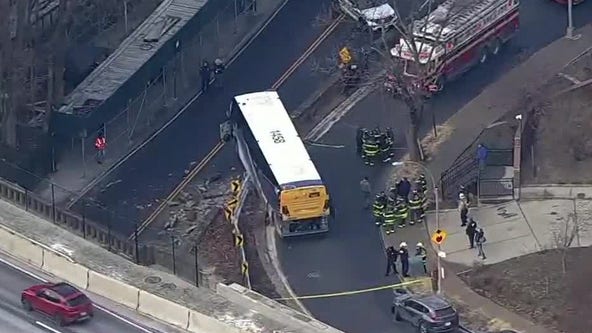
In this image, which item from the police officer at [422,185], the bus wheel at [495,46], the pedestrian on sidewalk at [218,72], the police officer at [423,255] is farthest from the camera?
the pedestrian on sidewalk at [218,72]

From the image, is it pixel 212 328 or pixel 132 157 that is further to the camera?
pixel 132 157

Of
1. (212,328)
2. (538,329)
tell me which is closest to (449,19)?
(538,329)

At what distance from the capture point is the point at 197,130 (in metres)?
72.9

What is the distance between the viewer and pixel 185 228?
6650 centimetres

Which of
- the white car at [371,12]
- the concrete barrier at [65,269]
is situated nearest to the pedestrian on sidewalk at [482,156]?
the white car at [371,12]

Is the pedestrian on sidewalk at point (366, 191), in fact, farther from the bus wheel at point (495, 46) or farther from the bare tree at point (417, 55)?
the bus wheel at point (495, 46)

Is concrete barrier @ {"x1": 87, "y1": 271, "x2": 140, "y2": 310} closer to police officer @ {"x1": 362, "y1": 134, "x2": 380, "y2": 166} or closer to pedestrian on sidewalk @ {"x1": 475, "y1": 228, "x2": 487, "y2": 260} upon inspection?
pedestrian on sidewalk @ {"x1": 475, "y1": 228, "x2": 487, "y2": 260}

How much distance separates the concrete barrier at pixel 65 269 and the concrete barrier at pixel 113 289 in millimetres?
331

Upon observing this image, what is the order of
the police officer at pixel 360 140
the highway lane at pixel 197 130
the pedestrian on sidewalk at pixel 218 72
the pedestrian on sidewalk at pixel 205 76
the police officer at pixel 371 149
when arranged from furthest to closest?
the pedestrian on sidewalk at pixel 218 72, the pedestrian on sidewalk at pixel 205 76, the police officer at pixel 360 140, the highway lane at pixel 197 130, the police officer at pixel 371 149

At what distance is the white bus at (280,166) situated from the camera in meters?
62.2

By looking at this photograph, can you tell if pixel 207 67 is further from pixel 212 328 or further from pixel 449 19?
pixel 212 328

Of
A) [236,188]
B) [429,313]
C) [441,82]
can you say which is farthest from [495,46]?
[429,313]

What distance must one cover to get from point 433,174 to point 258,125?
6847mm

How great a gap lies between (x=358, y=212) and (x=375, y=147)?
406cm
